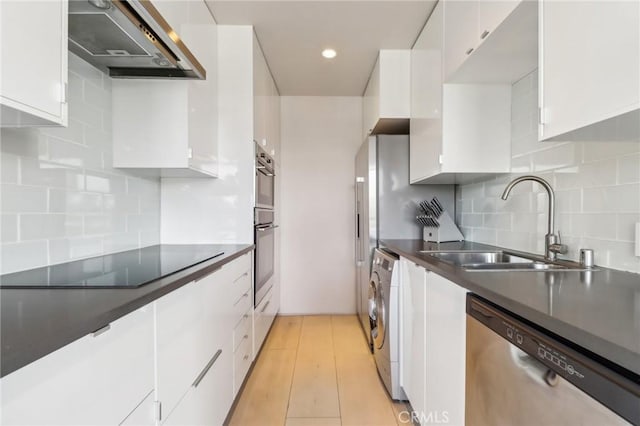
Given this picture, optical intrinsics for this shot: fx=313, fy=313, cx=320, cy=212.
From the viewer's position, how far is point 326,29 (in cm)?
237

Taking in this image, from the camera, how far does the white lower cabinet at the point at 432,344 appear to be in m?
1.15

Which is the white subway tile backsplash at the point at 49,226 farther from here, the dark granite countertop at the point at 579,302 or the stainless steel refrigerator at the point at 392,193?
the stainless steel refrigerator at the point at 392,193

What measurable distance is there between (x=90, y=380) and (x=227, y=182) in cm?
178

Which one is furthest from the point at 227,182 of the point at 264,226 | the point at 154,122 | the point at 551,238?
the point at 551,238

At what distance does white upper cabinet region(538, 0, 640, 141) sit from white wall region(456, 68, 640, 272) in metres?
0.21

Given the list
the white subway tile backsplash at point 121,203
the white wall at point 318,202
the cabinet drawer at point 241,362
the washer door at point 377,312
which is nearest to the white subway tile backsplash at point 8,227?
the white subway tile backsplash at point 121,203

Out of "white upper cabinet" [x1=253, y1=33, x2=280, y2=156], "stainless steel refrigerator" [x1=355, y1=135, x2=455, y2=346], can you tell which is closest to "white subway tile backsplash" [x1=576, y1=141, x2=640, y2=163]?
"stainless steel refrigerator" [x1=355, y1=135, x2=455, y2=346]

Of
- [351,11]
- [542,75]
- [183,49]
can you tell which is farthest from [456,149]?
[183,49]

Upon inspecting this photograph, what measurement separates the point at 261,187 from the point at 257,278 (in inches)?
29.0

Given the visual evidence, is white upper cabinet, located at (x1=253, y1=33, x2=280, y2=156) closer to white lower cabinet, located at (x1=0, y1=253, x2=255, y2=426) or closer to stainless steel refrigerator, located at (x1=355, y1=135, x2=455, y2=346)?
stainless steel refrigerator, located at (x1=355, y1=135, x2=455, y2=346)

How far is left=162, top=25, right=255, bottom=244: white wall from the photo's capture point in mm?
2283

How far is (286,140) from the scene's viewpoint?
3740 mm

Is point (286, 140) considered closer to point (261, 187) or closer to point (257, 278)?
point (261, 187)

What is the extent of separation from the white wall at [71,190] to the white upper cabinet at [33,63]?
11.7 inches
